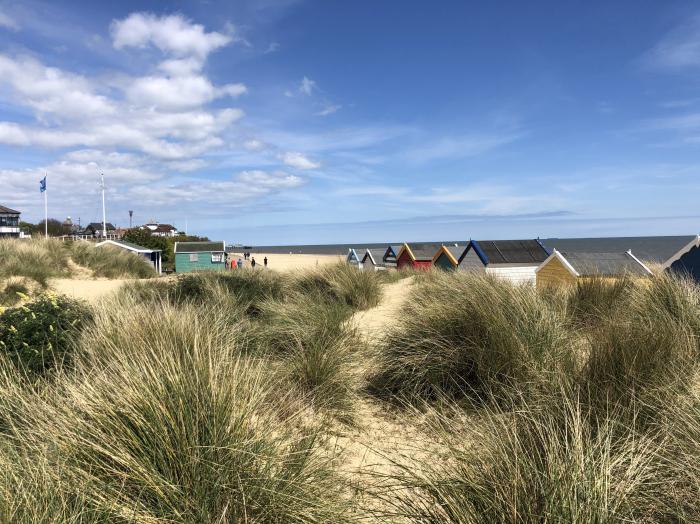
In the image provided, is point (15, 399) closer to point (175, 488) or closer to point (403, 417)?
point (175, 488)

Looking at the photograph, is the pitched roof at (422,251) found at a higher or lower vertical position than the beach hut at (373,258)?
higher

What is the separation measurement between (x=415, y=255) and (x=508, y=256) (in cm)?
1005

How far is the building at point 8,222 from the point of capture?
210 ft

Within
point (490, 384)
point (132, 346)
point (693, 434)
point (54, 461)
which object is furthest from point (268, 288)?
point (693, 434)

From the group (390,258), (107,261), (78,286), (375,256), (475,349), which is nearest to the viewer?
(475,349)

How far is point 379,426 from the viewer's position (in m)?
4.21

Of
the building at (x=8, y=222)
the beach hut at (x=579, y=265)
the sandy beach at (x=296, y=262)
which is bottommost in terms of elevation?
the sandy beach at (x=296, y=262)

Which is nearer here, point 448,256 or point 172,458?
point 172,458

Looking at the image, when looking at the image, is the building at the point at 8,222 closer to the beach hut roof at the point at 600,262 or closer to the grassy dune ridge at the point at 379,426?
the grassy dune ridge at the point at 379,426

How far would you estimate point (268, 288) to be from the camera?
11727mm

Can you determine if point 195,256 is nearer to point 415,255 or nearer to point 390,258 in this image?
point 390,258

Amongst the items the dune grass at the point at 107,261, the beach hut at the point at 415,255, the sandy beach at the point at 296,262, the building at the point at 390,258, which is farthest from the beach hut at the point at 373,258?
the dune grass at the point at 107,261

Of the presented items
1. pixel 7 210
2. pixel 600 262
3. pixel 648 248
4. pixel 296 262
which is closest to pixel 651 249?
pixel 648 248

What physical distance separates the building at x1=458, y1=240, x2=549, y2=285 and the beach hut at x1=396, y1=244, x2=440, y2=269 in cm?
821
